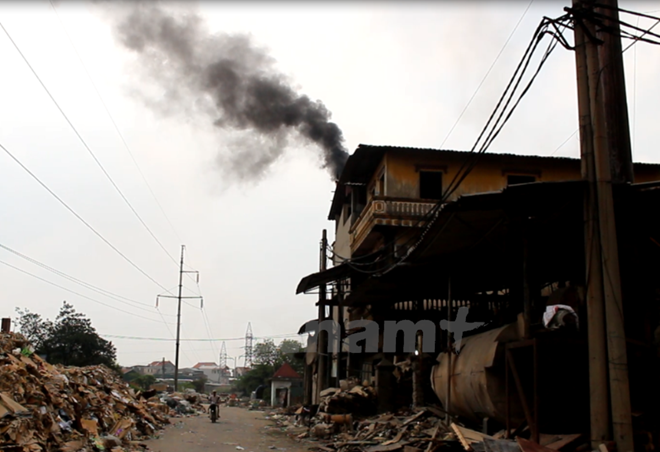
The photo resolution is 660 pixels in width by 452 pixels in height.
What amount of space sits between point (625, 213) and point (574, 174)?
21.2 m

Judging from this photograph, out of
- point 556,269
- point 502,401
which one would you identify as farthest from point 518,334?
point 556,269

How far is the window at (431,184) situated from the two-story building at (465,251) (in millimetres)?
46

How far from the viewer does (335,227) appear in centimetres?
4375

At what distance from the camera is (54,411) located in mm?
14180

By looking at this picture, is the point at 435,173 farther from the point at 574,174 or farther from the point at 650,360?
the point at 650,360

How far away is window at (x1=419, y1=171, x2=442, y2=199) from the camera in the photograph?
2936 centimetres

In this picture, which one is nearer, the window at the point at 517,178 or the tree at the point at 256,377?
the window at the point at 517,178

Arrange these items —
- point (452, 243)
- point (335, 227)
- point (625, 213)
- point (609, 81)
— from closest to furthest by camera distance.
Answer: point (625, 213) → point (609, 81) → point (452, 243) → point (335, 227)

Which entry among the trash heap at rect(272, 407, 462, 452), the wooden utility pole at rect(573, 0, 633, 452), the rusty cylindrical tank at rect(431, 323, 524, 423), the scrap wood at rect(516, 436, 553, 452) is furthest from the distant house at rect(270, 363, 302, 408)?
the wooden utility pole at rect(573, 0, 633, 452)

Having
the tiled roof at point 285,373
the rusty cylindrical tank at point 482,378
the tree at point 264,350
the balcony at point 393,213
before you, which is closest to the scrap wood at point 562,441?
the rusty cylindrical tank at point 482,378

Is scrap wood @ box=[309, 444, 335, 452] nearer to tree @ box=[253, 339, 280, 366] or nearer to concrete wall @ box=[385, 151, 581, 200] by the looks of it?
concrete wall @ box=[385, 151, 581, 200]

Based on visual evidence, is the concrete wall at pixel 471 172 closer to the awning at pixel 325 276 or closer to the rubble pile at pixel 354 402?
the awning at pixel 325 276

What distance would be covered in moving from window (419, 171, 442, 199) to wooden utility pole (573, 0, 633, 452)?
1822 cm

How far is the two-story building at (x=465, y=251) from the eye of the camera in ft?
35.8
